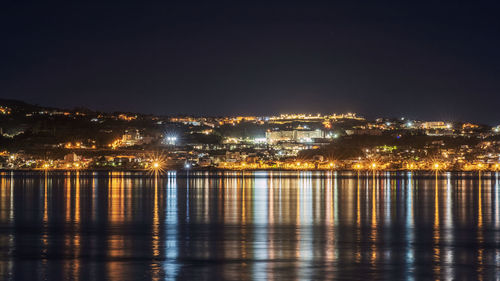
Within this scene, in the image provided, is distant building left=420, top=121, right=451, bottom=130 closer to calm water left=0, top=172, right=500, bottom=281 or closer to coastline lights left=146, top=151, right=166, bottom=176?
coastline lights left=146, top=151, right=166, bottom=176

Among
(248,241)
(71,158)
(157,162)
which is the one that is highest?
(71,158)

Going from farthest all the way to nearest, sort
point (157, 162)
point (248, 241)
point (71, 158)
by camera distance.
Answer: point (157, 162) → point (71, 158) → point (248, 241)

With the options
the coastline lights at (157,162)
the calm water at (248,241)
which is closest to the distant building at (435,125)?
the coastline lights at (157,162)

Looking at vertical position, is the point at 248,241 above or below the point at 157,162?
below

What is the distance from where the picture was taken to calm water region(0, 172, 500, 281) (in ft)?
46.5

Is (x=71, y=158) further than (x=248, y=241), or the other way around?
(x=71, y=158)

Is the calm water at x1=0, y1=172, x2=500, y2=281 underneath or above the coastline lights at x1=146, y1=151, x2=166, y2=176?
underneath

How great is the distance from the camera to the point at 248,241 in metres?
19.0

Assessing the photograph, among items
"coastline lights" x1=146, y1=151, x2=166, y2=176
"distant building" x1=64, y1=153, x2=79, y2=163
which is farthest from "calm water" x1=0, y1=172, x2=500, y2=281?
"coastline lights" x1=146, y1=151, x2=166, y2=176

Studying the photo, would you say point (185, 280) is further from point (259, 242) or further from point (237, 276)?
point (259, 242)

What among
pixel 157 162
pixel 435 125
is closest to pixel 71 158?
pixel 157 162

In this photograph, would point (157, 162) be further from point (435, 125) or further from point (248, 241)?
point (248, 241)

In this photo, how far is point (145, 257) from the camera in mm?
15891

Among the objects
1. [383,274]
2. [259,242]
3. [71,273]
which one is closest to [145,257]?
[71,273]
